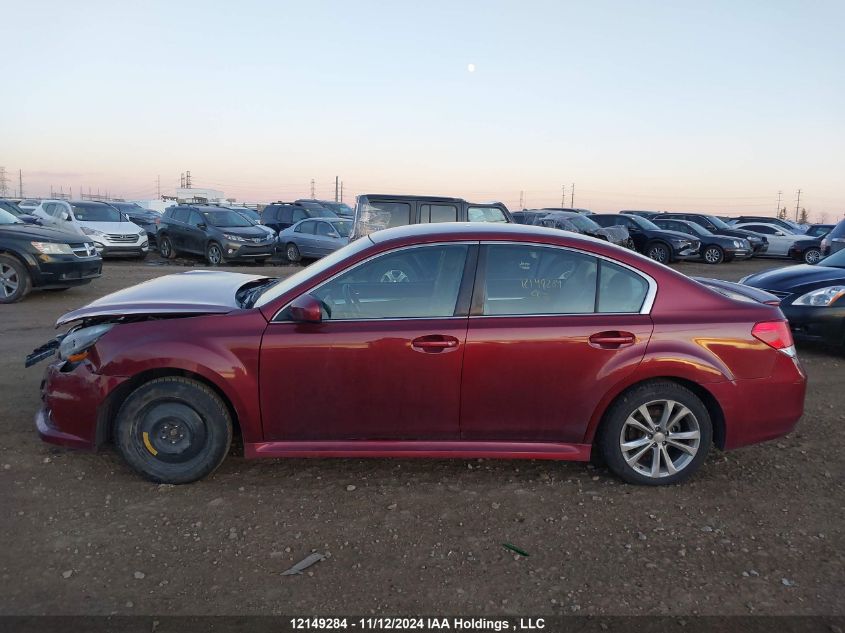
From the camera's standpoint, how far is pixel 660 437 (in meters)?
3.83

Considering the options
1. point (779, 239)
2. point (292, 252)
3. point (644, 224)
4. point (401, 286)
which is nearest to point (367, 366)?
point (401, 286)

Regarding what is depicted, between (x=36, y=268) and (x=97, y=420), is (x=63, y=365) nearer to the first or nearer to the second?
(x=97, y=420)

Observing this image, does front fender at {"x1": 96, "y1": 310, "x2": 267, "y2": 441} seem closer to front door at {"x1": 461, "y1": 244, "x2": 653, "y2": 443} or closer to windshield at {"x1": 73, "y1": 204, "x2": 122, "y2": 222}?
front door at {"x1": 461, "y1": 244, "x2": 653, "y2": 443}

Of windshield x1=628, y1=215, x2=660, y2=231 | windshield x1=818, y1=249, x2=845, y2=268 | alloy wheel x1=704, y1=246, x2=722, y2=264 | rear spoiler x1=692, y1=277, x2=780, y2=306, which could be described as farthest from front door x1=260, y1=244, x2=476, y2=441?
alloy wheel x1=704, y1=246, x2=722, y2=264

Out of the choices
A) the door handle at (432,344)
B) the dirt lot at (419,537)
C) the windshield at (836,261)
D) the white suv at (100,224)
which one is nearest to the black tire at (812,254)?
the windshield at (836,261)

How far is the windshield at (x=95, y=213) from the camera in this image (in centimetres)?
1720

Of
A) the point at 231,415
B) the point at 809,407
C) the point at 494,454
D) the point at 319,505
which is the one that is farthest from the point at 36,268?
the point at 809,407

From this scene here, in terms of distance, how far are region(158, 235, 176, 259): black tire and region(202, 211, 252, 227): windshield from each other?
166 cm

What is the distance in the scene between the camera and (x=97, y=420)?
3.71m

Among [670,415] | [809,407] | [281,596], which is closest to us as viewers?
[281,596]

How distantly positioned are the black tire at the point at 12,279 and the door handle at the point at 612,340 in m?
9.27

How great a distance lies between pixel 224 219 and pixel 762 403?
16132 millimetres

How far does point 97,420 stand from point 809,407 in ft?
18.7

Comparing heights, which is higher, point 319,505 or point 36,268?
point 36,268
